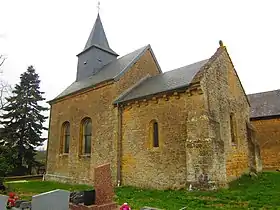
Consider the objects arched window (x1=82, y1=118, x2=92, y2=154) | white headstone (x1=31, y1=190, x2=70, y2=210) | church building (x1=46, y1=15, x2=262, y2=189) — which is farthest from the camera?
arched window (x1=82, y1=118, x2=92, y2=154)

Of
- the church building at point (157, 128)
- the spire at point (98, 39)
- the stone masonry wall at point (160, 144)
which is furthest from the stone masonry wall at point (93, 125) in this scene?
the spire at point (98, 39)

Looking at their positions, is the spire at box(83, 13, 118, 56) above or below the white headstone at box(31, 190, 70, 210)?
above

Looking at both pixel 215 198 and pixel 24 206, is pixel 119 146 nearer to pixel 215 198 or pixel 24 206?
pixel 215 198

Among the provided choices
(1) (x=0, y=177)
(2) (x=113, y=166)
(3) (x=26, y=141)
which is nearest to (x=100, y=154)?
(2) (x=113, y=166)

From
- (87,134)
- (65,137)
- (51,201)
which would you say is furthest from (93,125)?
(51,201)

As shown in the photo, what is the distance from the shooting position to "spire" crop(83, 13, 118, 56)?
2209 cm

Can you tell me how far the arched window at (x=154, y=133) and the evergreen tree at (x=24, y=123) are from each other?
56.2 feet

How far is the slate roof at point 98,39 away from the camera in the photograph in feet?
72.5

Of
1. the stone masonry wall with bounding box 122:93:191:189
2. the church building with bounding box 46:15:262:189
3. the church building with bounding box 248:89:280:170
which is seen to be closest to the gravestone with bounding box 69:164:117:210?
the church building with bounding box 46:15:262:189

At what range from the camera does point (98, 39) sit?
22484mm

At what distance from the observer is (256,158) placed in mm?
15961

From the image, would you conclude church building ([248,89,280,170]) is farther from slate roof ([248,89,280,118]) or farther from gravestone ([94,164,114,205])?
gravestone ([94,164,114,205])

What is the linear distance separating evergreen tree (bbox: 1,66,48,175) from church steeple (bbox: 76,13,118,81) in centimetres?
782

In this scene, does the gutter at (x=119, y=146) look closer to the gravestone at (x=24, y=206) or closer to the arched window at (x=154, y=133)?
the arched window at (x=154, y=133)
